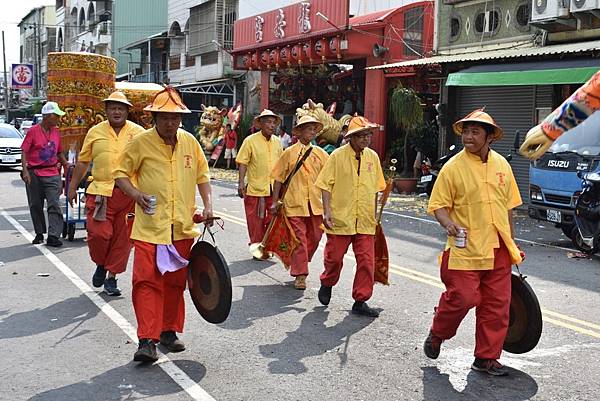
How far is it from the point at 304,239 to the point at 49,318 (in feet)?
9.17

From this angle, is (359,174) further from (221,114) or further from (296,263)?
(221,114)

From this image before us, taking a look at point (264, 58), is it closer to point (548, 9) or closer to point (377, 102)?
point (377, 102)

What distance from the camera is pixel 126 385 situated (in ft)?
16.6

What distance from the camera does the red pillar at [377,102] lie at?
24047mm

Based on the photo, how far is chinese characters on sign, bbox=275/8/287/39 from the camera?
93.7 feet

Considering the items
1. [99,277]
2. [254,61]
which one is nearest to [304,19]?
[254,61]

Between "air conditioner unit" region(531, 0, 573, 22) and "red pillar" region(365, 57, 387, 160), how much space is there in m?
7.48

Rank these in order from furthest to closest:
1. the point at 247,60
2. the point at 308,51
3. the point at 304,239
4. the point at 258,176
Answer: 1. the point at 247,60
2. the point at 308,51
3. the point at 258,176
4. the point at 304,239

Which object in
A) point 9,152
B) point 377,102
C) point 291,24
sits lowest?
point 9,152

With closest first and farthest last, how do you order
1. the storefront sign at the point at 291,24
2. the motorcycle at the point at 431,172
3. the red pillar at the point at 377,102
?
1. the motorcycle at the point at 431,172
2. the red pillar at the point at 377,102
3. the storefront sign at the point at 291,24

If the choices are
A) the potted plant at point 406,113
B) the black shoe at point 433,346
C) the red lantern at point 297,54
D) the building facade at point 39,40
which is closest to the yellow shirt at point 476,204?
the black shoe at point 433,346

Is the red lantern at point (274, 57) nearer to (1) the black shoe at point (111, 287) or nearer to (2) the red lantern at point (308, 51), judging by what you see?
(2) the red lantern at point (308, 51)

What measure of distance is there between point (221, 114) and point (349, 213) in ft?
77.3

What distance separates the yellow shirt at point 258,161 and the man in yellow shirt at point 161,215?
153 inches
